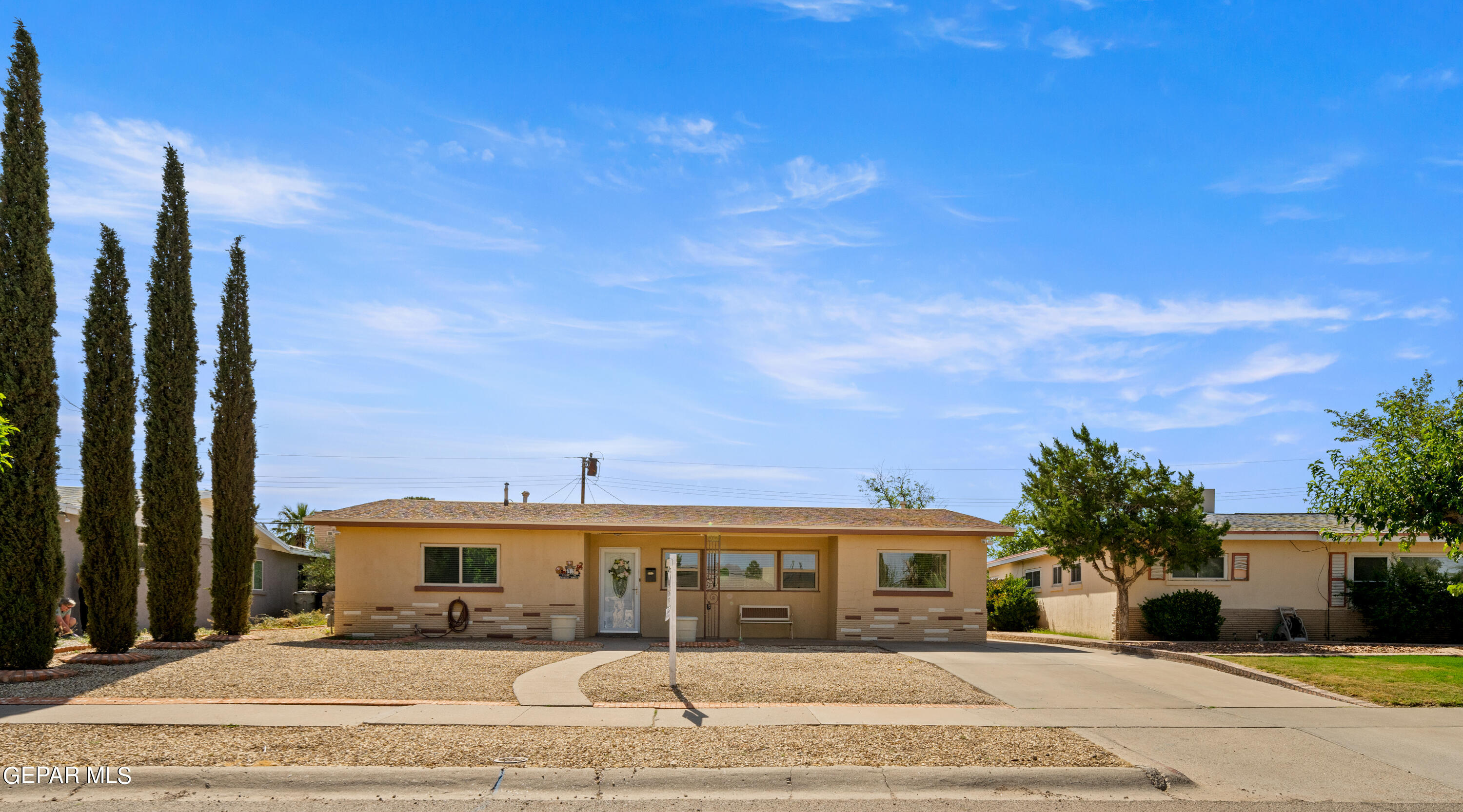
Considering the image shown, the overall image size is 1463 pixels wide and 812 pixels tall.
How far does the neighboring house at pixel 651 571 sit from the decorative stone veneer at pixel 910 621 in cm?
2

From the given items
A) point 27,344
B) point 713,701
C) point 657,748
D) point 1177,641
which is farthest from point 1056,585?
point 27,344

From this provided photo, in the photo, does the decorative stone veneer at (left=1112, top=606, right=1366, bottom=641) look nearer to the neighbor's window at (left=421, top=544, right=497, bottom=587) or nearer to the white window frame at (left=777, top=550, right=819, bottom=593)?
the white window frame at (left=777, top=550, right=819, bottom=593)

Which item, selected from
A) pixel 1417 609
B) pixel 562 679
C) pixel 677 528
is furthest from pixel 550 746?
pixel 1417 609

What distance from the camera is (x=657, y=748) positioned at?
8.89 meters

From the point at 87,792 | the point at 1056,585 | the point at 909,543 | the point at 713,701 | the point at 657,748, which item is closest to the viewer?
the point at 87,792

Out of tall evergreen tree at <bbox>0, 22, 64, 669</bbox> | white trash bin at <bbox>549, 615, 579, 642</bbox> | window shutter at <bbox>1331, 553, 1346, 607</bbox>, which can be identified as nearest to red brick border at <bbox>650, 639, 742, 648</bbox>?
white trash bin at <bbox>549, 615, 579, 642</bbox>

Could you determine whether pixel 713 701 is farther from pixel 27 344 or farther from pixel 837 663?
pixel 27 344

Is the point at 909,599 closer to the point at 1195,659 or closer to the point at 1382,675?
the point at 1195,659

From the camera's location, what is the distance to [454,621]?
21.2 m

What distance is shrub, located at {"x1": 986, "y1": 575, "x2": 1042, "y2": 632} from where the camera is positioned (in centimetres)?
3067

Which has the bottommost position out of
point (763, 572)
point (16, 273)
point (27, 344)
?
point (763, 572)

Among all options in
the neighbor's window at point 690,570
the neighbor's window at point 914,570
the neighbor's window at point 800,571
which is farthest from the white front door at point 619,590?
the neighbor's window at point 914,570

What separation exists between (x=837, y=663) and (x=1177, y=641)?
11.2 meters

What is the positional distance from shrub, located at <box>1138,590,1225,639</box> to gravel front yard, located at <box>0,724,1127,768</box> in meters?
15.2
